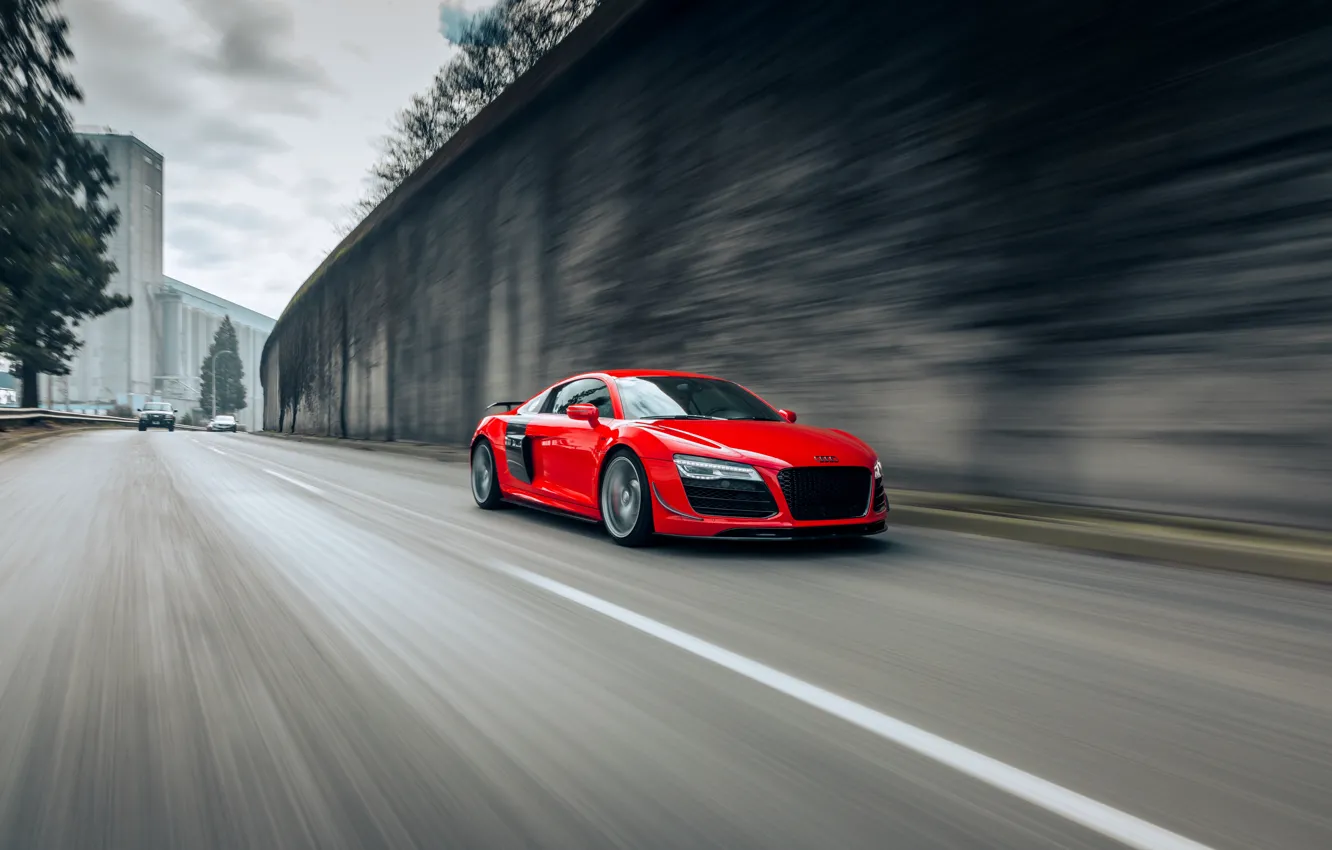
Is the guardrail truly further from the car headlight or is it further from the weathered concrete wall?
the car headlight

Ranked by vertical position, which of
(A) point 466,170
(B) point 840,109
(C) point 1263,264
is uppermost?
(A) point 466,170

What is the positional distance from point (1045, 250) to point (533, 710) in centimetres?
684

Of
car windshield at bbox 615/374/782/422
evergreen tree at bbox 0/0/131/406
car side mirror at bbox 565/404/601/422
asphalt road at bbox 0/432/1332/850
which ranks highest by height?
evergreen tree at bbox 0/0/131/406

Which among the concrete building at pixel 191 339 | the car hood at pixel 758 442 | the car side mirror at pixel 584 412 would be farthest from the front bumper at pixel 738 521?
the concrete building at pixel 191 339

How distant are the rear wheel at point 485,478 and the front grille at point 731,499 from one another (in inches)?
136

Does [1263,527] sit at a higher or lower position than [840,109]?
lower

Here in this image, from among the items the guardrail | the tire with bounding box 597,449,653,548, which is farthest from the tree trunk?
the tire with bounding box 597,449,653,548

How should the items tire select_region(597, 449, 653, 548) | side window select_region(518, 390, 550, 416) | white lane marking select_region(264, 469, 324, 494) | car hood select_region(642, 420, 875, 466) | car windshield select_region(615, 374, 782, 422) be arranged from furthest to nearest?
white lane marking select_region(264, 469, 324, 494) → side window select_region(518, 390, 550, 416) → car windshield select_region(615, 374, 782, 422) → tire select_region(597, 449, 653, 548) → car hood select_region(642, 420, 875, 466)

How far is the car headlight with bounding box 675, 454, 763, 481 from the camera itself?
20.8ft

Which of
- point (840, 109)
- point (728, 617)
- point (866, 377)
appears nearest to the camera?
point (728, 617)

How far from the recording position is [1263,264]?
659 cm

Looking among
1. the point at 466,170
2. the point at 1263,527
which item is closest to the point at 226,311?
the point at 466,170

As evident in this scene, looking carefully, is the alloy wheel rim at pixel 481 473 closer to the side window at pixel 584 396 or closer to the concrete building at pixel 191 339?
the side window at pixel 584 396

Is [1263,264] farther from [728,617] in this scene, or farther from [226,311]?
[226,311]
